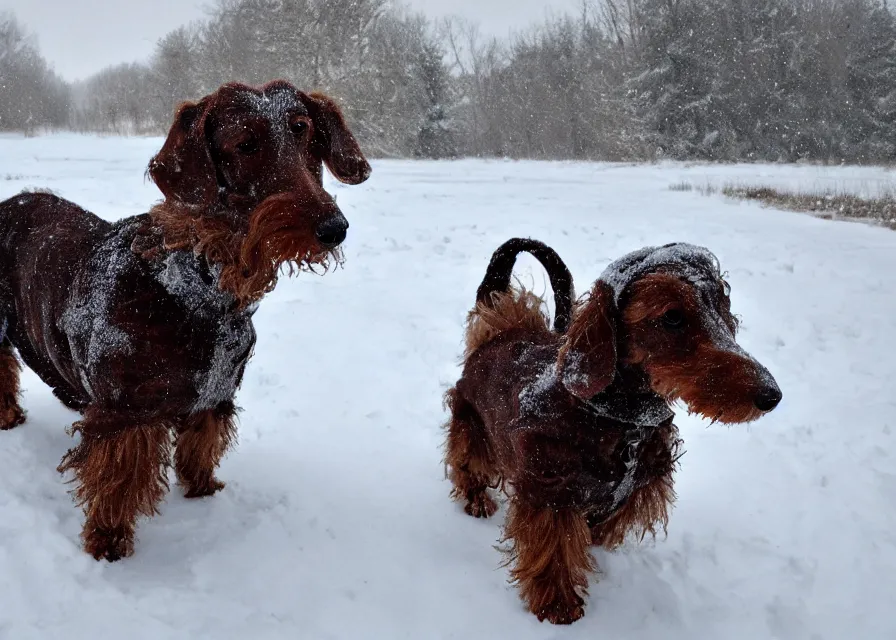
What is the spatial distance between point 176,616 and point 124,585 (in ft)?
1.00

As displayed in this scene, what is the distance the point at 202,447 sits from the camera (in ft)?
10.1

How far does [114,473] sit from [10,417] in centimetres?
138

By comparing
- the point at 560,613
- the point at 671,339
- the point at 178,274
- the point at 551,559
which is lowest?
the point at 560,613

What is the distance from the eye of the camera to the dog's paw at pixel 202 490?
10.3 ft

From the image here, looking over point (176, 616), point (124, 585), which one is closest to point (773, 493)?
point (176, 616)

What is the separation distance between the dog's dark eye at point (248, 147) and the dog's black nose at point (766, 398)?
198 centimetres

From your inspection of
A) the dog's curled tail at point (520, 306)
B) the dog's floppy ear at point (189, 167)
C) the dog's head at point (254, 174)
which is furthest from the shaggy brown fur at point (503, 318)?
the dog's floppy ear at point (189, 167)

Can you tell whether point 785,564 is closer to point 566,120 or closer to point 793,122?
point 793,122

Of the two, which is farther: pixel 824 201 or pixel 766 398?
pixel 824 201

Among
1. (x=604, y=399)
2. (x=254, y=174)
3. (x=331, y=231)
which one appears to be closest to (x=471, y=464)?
(x=604, y=399)

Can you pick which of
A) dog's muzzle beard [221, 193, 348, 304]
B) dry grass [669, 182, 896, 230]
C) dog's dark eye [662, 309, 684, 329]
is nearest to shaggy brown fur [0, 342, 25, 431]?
dog's muzzle beard [221, 193, 348, 304]

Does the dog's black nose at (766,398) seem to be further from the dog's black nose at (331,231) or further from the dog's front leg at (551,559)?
the dog's black nose at (331,231)

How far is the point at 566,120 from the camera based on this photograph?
133 feet

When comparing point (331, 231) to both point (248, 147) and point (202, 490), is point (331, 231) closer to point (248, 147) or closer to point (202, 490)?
point (248, 147)
